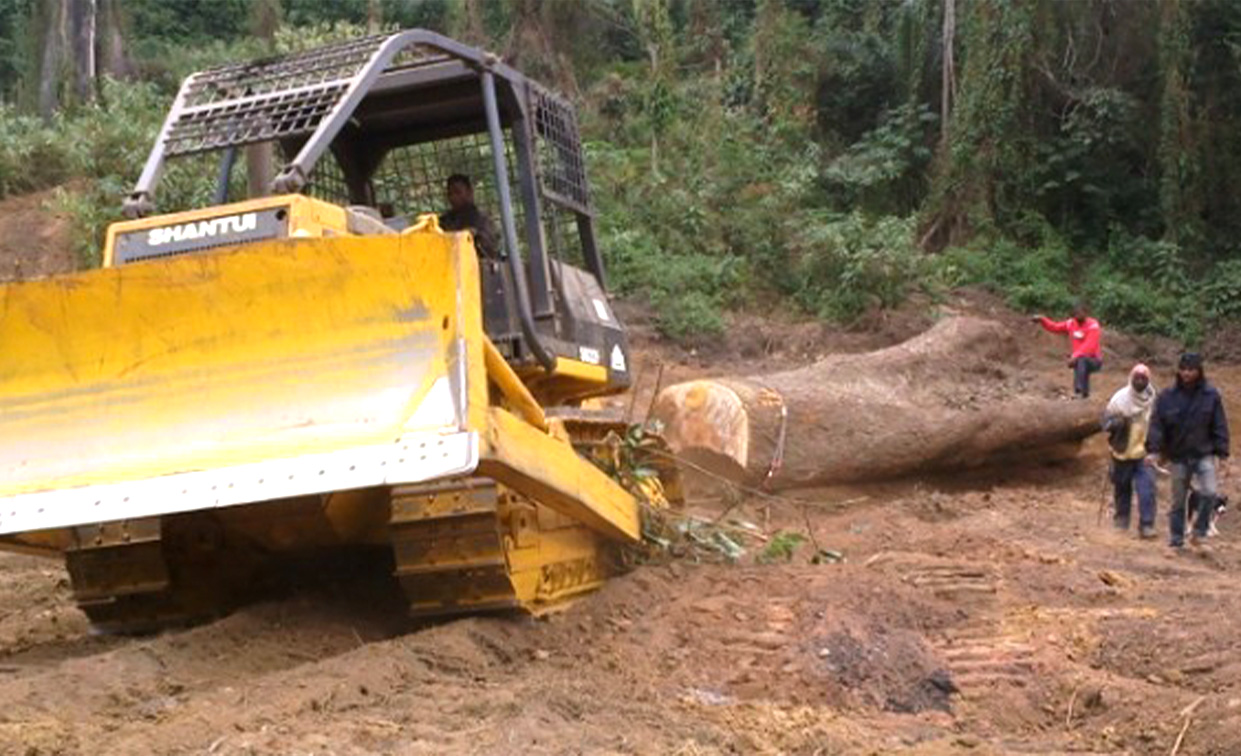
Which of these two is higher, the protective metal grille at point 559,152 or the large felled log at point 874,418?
the protective metal grille at point 559,152

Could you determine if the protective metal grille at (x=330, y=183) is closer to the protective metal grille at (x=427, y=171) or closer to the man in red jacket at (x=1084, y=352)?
the protective metal grille at (x=427, y=171)

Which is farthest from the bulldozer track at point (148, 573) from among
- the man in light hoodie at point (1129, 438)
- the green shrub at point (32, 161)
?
the green shrub at point (32, 161)

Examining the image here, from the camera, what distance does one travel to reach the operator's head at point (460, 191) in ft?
26.2

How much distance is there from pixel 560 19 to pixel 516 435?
68.5ft

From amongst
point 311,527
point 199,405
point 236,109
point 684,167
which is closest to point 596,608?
point 311,527

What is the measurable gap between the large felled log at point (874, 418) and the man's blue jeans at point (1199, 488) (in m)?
2.43

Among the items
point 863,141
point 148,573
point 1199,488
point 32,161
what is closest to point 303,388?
point 148,573

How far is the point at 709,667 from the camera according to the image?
642 cm

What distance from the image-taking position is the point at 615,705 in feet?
17.8

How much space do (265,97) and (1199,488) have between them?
22.5 ft

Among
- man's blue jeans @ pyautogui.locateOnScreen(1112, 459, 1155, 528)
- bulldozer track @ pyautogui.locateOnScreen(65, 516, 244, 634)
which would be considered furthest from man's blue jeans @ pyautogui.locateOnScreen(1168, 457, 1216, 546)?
bulldozer track @ pyautogui.locateOnScreen(65, 516, 244, 634)

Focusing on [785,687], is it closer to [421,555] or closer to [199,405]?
[421,555]

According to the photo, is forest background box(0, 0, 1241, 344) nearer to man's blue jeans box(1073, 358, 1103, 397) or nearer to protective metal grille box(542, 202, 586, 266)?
man's blue jeans box(1073, 358, 1103, 397)

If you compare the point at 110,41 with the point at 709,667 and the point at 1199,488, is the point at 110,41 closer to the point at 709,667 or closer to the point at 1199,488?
the point at 1199,488
